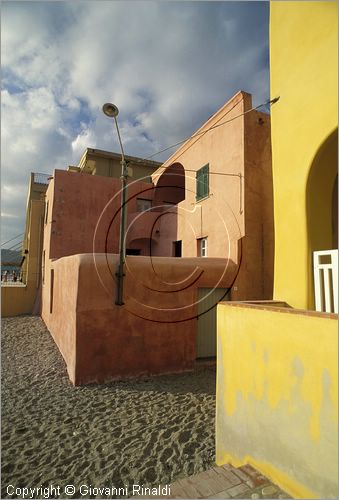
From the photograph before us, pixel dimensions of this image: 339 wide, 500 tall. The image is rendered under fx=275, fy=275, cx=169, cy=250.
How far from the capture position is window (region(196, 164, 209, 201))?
1030 cm

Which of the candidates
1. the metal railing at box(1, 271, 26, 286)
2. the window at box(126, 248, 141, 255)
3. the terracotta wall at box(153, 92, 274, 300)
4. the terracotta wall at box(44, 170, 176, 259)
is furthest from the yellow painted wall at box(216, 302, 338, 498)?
the metal railing at box(1, 271, 26, 286)

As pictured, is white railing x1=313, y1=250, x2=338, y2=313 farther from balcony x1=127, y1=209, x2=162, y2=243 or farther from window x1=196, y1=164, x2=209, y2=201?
balcony x1=127, y1=209, x2=162, y2=243

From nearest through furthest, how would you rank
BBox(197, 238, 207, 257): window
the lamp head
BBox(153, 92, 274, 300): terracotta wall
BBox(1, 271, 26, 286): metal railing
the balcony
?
1. the lamp head
2. BBox(153, 92, 274, 300): terracotta wall
3. BBox(197, 238, 207, 257): window
4. the balcony
5. BBox(1, 271, 26, 286): metal railing

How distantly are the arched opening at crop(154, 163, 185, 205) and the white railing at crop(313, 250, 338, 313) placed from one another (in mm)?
11147

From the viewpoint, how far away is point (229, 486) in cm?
297

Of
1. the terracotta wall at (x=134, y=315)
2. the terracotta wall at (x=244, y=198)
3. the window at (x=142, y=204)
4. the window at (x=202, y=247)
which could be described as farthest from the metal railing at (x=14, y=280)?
the terracotta wall at (x=244, y=198)

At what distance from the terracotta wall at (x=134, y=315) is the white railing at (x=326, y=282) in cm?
477

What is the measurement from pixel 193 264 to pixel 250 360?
4959 millimetres

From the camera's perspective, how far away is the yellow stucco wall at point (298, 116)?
3535mm

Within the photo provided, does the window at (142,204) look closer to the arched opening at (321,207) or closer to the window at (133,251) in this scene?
the window at (133,251)

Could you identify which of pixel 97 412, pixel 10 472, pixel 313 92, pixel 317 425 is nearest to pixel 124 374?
pixel 97 412

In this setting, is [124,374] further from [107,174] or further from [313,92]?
[107,174]

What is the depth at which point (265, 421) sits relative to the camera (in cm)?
308

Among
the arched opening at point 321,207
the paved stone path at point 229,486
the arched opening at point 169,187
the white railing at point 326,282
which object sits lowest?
the paved stone path at point 229,486
